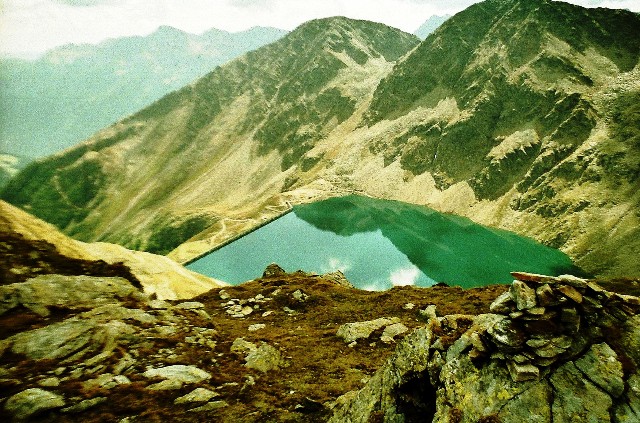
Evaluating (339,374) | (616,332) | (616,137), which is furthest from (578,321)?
(616,137)

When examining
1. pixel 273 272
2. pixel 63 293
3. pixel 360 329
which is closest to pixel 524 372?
pixel 360 329

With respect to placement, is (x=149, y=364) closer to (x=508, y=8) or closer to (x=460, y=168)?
(x=460, y=168)

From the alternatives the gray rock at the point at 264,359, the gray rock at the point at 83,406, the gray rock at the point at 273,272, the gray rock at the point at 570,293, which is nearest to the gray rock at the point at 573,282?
the gray rock at the point at 570,293

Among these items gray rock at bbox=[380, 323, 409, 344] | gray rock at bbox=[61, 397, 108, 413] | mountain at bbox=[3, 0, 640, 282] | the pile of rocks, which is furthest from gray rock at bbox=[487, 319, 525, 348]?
mountain at bbox=[3, 0, 640, 282]

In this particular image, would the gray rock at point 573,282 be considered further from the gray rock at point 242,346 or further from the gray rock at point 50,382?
the gray rock at point 50,382

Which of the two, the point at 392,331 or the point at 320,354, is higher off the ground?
the point at 320,354

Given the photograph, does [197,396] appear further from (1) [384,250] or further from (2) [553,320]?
(1) [384,250]
